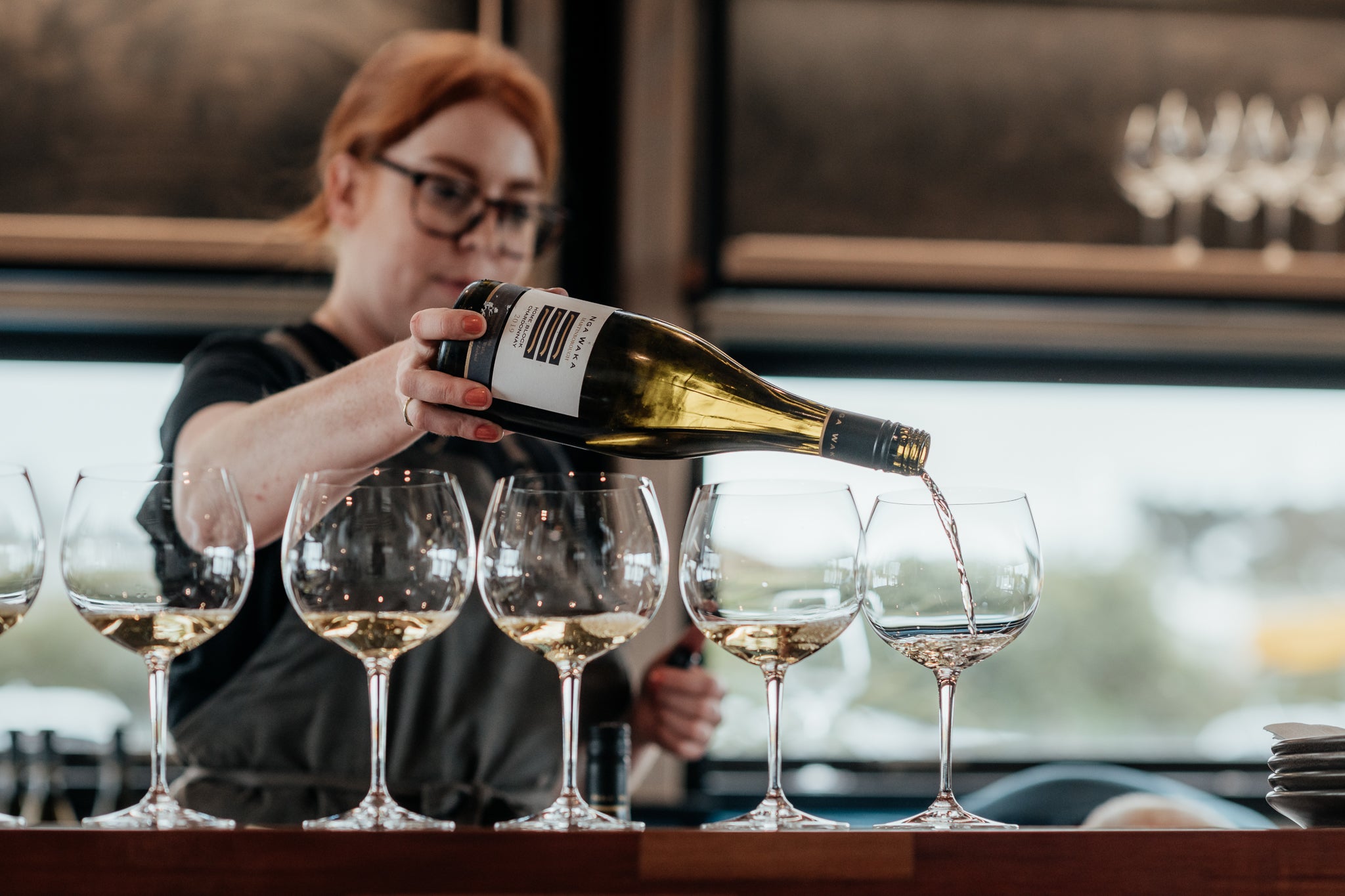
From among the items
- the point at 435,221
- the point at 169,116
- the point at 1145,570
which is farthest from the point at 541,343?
the point at 1145,570

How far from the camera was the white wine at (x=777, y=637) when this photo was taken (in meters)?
0.72

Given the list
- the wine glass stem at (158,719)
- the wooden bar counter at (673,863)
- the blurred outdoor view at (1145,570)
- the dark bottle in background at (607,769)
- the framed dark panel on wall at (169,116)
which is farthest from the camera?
the blurred outdoor view at (1145,570)

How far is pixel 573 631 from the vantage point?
721mm

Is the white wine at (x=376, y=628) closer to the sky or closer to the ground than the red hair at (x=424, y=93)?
closer to the ground

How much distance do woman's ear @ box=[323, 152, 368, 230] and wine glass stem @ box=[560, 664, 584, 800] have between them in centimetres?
79

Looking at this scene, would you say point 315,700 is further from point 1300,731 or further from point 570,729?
point 1300,731

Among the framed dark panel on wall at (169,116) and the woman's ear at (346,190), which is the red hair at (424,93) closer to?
the woman's ear at (346,190)

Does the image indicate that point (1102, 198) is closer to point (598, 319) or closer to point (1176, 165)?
point (1176, 165)

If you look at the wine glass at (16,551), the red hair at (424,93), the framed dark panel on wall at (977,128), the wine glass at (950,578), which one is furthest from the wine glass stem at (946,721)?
the framed dark panel on wall at (977,128)

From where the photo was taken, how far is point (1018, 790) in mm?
2061

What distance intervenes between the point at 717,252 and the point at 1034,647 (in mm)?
1097

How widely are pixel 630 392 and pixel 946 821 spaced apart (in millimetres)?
363

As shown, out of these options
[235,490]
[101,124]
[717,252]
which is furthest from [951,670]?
[101,124]

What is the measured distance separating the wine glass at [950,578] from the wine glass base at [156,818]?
1.16 ft
